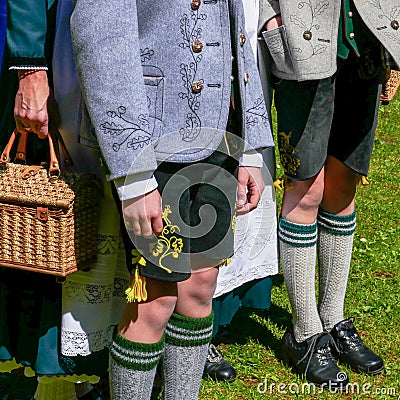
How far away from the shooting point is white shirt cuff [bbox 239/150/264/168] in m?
2.47

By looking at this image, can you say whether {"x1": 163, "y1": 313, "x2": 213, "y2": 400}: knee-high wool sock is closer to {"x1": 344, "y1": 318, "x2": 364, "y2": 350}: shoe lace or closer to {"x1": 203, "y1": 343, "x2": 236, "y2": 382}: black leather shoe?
{"x1": 203, "y1": 343, "x2": 236, "y2": 382}: black leather shoe

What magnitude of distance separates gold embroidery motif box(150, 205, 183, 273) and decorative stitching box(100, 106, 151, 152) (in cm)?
20

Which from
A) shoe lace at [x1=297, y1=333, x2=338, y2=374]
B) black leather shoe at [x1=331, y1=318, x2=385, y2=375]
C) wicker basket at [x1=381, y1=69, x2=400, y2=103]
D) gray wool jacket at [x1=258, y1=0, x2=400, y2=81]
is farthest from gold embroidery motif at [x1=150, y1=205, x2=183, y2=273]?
wicker basket at [x1=381, y1=69, x2=400, y2=103]

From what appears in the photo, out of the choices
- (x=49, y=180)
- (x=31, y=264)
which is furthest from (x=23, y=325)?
(x=49, y=180)

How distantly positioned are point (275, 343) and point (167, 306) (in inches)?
50.2

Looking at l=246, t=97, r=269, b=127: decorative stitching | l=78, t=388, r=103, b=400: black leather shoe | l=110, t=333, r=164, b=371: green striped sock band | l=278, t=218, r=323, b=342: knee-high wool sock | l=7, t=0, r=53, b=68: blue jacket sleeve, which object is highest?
l=7, t=0, r=53, b=68: blue jacket sleeve

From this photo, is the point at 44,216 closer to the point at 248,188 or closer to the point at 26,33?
the point at 26,33

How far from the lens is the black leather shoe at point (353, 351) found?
3.28m

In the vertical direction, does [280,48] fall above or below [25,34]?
below

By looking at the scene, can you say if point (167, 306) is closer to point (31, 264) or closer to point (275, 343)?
point (31, 264)

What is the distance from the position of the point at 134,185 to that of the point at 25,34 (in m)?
0.47

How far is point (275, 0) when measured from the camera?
9.20ft

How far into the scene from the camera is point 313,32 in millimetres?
2777

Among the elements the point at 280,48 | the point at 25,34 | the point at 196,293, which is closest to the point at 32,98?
the point at 25,34
